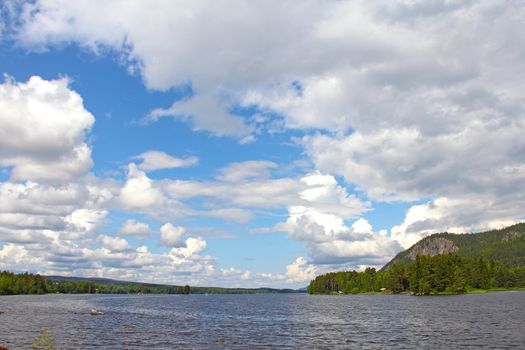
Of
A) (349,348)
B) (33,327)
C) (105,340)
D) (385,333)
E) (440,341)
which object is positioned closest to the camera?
(349,348)

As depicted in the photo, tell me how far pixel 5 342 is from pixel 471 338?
250 ft

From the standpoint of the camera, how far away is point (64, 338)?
266 ft

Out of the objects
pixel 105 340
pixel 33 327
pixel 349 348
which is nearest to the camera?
pixel 349 348

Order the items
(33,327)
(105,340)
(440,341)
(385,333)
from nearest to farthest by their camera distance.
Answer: (440,341) → (105,340) → (385,333) → (33,327)

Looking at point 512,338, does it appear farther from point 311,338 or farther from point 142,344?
point 142,344

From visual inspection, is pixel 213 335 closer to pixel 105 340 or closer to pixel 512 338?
pixel 105 340

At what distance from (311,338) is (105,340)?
118 ft

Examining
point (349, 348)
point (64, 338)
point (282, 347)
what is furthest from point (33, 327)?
point (349, 348)

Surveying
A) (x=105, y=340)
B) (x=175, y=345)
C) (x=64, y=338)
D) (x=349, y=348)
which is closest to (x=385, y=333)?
(x=349, y=348)

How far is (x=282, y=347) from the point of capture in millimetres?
68875

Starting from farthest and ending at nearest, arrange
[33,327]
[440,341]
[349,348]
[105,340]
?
[33,327] < [105,340] < [440,341] < [349,348]

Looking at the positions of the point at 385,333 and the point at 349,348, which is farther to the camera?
the point at 385,333

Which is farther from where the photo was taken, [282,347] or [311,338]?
[311,338]

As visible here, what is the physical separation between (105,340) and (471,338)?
6194cm
